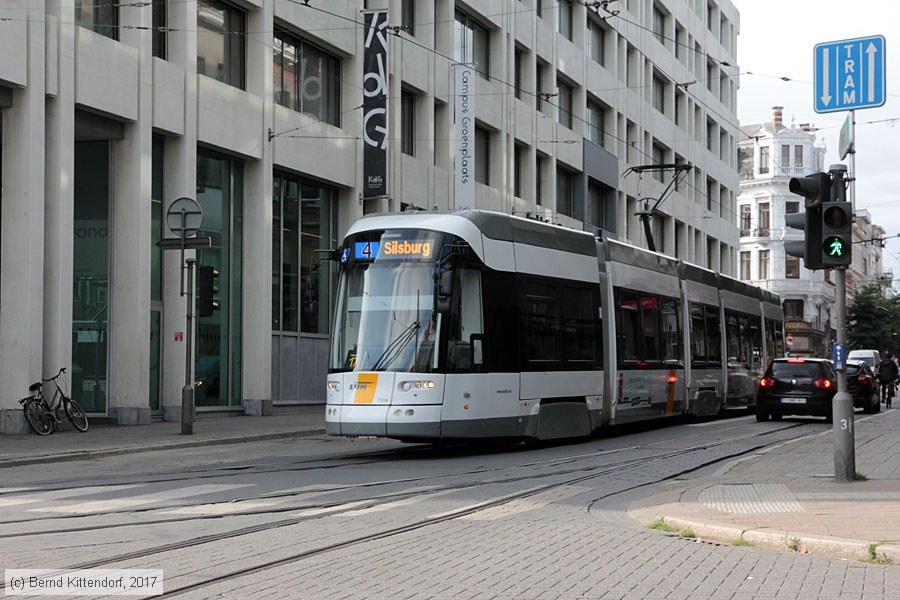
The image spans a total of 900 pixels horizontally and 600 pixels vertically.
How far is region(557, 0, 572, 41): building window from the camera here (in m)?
46.3

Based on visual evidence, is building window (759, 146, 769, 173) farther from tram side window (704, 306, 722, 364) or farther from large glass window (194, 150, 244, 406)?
large glass window (194, 150, 244, 406)

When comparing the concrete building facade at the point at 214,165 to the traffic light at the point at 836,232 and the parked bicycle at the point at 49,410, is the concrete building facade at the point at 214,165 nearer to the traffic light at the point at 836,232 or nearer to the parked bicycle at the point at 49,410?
the parked bicycle at the point at 49,410

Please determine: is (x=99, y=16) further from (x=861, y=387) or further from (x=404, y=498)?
(x=861, y=387)

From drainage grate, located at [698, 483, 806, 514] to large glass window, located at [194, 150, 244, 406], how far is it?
16.9 m

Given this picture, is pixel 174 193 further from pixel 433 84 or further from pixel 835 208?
pixel 835 208

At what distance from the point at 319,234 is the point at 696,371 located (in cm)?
1087

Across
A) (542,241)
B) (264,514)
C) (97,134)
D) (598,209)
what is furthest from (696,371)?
(598,209)

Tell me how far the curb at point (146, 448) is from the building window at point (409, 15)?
15.1 m

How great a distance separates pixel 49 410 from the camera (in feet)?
69.4

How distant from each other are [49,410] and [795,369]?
598 inches

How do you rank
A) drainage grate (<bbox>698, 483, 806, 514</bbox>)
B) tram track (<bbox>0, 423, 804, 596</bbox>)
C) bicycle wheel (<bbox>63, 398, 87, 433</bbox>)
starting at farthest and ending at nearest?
bicycle wheel (<bbox>63, 398, 87, 433</bbox>), drainage grate (<bbox>698, 483, 806, 514</bbox>), tram track (<bbox>0, 423, 804, 596</bbox>)

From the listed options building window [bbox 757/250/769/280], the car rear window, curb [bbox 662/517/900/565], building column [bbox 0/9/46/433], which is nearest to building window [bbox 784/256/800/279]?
building window [bbox 757/250/769/280]

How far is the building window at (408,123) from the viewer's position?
1368 inches

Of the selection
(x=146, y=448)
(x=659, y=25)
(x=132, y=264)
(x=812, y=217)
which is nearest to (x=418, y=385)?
(x=146, y=448)
